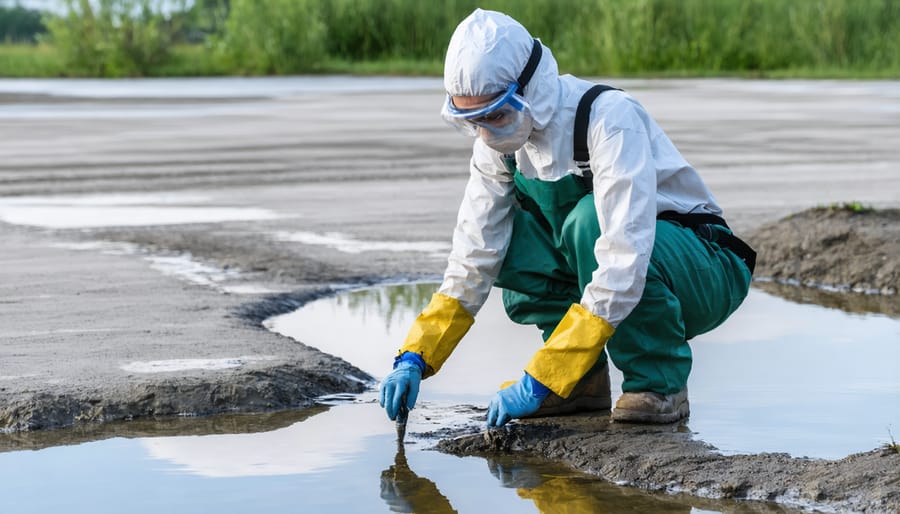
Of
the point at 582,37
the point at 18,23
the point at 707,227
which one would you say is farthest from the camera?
the point at 18,23

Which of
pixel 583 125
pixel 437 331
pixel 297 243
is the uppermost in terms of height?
pixel 583 125

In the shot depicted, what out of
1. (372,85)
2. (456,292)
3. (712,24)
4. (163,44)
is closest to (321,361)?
(456,292)

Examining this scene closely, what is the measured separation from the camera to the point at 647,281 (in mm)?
4223

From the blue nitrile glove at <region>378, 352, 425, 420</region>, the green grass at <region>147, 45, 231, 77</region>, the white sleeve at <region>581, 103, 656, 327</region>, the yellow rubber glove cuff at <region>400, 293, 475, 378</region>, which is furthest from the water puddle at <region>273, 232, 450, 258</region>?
the green grass at <region>147, 45, 231, 77</region>

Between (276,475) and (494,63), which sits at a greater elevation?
(494,63)

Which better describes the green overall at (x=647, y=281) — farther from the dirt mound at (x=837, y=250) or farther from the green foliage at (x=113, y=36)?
the green foliage at (x=113, y=36)

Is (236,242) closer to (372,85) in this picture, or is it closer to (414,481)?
(414,481)

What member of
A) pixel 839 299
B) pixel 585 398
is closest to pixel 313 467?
pixel 585 398

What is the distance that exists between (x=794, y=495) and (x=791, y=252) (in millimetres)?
3610

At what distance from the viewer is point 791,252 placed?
7188mm

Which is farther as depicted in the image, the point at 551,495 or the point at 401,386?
the point at 401,386

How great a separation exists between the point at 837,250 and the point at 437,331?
3.31 meters

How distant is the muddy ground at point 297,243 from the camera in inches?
169

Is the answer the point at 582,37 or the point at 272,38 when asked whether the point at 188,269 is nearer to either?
the point at 582,37
